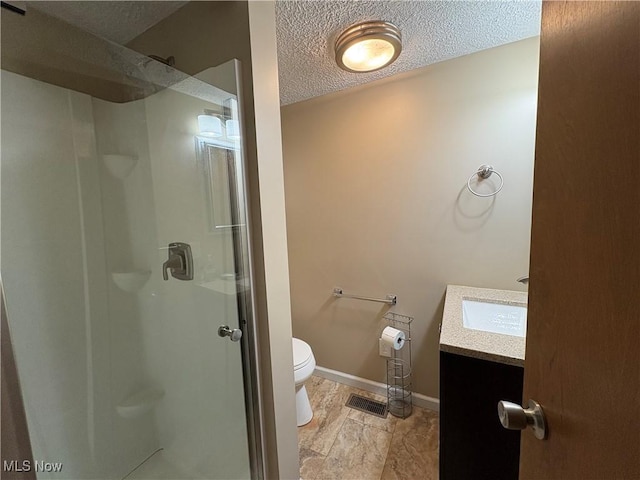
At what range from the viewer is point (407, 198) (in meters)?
1.83

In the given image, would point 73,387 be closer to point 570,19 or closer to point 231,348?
point 231,348

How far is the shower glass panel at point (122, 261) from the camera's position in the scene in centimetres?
117

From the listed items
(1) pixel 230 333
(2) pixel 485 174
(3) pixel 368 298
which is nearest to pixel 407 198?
(2) pixel 485 174

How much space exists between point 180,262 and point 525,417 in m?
1.40

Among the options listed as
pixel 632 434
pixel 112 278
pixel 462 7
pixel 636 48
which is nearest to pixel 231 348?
pixel 112 278

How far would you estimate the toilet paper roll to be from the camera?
1758mm

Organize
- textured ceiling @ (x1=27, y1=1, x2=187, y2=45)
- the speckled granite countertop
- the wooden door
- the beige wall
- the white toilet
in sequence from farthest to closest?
the white toilet → the beige wall → textured ceiling @ (x1=27, y1=1, x2=187, y2=45) → the speckled granite countertop → the wooden door

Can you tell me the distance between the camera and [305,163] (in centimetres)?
216

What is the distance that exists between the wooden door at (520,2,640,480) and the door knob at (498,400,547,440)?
0.02m

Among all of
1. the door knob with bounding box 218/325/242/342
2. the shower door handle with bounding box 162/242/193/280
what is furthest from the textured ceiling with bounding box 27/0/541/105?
the door knob with bounding box 218/325/242/342

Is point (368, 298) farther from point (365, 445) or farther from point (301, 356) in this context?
point (365, 445)

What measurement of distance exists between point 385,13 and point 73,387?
2235mm

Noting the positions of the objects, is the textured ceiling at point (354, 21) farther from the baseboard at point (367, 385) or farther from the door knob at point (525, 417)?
the baseboard at point (367, 385)

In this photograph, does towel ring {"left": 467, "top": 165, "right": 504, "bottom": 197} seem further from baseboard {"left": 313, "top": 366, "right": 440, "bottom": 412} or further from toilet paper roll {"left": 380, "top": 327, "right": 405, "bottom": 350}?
baseboard {"left": 313, "top": 366, "right": 440, "bottom": 412}
